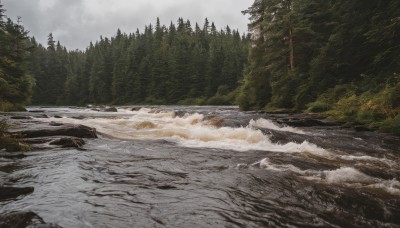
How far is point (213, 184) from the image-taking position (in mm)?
7668

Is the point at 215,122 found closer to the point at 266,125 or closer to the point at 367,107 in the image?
the point at 266,125

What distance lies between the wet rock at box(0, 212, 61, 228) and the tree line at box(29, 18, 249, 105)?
5979 cm

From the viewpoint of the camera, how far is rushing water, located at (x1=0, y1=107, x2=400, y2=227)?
5.55m

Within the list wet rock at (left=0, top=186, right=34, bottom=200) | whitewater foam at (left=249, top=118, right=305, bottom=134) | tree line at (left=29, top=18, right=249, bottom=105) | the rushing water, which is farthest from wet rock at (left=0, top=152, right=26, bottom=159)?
tree line at (left=29, top=18, right=249, bottom=105)

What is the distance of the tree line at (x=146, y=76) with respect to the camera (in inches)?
3034

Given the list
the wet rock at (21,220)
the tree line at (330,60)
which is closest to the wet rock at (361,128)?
the tree line at (330,60)

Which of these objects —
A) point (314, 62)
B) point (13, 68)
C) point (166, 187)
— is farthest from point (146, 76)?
point (166, 187)

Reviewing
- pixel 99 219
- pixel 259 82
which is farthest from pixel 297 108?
pixel 99 219

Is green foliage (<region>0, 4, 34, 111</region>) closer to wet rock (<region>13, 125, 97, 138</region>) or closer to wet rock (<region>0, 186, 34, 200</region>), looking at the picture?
wet rock (<region>13, 125, 97, 138</region>)

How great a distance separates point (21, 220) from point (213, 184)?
4041 millimetres

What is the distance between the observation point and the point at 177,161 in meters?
10.2

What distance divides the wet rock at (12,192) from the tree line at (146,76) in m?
58.4

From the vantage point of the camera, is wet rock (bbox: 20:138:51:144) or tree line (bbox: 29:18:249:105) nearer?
wet rock (bbox: 20:138:51:144)

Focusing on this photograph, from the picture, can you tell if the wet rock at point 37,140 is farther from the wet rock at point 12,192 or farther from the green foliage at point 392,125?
the green foliage at point 392,125
